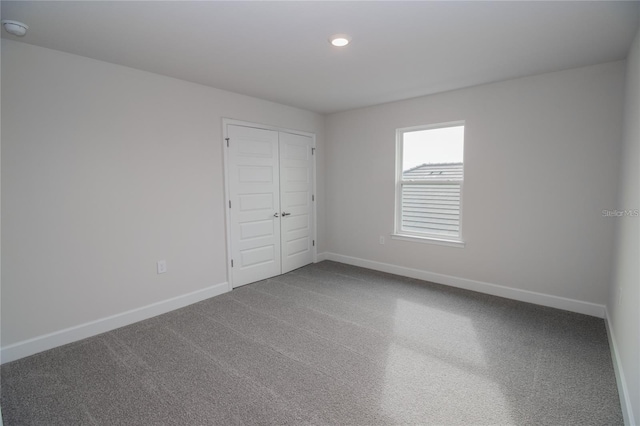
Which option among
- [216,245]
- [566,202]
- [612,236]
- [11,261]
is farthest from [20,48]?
[612,236]

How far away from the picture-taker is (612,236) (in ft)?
9.75

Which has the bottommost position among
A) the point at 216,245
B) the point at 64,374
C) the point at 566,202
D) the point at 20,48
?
the point at 64,374

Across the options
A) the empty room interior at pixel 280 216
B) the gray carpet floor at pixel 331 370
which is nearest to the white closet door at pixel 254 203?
the empty room interior at pixel 280 216

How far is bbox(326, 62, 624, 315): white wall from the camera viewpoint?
3.02 metres

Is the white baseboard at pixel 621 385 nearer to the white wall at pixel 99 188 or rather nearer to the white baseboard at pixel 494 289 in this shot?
the white baseboard at pixel 494 289

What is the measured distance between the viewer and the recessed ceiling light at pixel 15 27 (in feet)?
6.93

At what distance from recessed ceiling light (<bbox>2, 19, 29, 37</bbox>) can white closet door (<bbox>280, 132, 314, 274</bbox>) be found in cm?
281

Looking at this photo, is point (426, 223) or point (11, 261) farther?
point (426, 223)

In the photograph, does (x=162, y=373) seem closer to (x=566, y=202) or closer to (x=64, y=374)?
(x=64, y=374)

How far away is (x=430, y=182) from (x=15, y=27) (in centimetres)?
425

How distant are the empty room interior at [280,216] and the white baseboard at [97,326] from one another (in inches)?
0.7

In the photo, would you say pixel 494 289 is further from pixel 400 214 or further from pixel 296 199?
pixel 296 199

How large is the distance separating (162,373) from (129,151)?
6.78 ft

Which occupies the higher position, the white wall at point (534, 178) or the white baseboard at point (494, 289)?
the white wall at point (534, 178)
